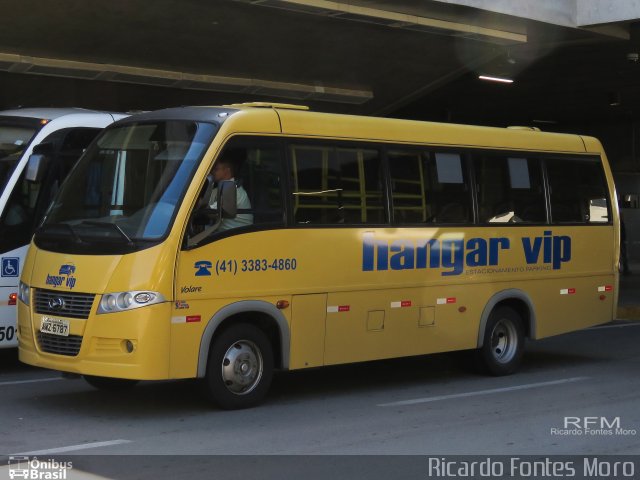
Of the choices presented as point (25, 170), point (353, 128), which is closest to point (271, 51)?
point (25, 170)

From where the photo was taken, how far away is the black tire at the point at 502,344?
12047mm

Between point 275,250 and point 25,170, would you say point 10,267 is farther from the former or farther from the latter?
point 275,250

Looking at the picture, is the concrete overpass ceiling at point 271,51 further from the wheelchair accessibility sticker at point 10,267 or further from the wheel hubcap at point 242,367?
the wheel hubcap at point 242,367

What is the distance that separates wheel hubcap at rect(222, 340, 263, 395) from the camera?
9.44 metres

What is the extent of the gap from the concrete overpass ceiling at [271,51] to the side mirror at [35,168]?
655cm

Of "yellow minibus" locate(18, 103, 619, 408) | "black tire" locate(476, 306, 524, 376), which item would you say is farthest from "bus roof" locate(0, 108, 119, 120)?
"black tire" locate(476, 306, 524, 376)

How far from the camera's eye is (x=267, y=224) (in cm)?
973

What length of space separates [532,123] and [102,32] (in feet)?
81.6

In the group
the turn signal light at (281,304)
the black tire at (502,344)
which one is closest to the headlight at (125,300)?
the turn signal light at (281,304)

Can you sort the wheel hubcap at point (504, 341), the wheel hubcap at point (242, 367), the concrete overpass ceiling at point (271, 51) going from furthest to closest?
the concrete overpass ceiling at point (271, 51) → the wheel hubcap at point (504, 341) → the wheel hubcap at point (242, 367)

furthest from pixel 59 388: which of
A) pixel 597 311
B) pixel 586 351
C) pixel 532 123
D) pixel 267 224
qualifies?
pixel 532 123

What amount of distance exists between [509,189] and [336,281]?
3.15 m

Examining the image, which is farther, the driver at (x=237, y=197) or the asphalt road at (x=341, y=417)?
the driver at (x=237, y=197)

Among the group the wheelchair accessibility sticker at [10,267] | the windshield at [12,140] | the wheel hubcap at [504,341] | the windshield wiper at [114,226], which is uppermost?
the windshield at [12,140]
